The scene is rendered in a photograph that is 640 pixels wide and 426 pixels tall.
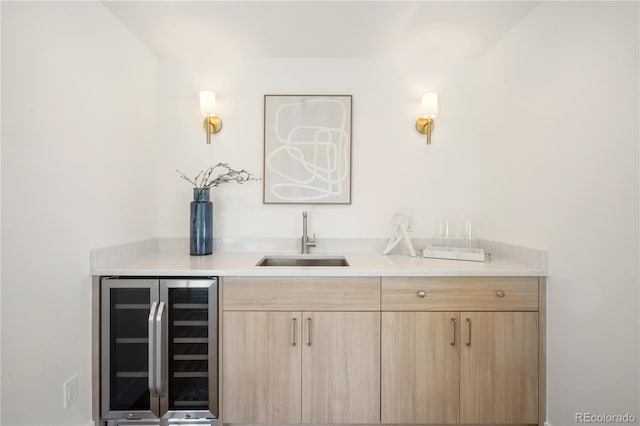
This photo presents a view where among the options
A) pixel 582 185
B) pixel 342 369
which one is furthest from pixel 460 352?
pixel 582 185

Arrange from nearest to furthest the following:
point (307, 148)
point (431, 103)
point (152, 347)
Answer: point (152, 347), point (431, 103), point (307, 148)

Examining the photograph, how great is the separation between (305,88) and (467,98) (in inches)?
46.2

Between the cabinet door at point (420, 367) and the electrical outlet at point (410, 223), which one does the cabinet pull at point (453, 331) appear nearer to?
the cabinet door at point (420, 367)

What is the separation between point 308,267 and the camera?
181cm

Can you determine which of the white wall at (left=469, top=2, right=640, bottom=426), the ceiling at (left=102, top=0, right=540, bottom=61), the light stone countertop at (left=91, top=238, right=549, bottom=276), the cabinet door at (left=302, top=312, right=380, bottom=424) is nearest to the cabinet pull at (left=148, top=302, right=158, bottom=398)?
the light stone countertop at (left=91, top=238, right=549, bottom=276)

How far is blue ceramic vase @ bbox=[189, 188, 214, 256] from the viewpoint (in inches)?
87.2

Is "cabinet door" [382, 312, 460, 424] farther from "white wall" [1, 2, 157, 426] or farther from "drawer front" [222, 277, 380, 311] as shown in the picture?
"white wall" [1, 2, 157, 426]

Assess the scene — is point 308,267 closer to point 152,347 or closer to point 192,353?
point 192,353

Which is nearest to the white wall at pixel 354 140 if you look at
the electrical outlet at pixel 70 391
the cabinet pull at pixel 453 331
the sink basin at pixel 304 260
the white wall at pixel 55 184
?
the sink basin at pixel 304 260

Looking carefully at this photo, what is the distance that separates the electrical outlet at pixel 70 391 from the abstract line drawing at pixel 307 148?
56.5 inches

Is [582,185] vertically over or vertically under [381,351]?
over

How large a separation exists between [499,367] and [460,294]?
42 centimetres

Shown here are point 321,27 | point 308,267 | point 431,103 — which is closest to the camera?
point 308,267

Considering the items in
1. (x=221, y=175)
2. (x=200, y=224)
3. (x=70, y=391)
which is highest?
(x=221, y=175)
